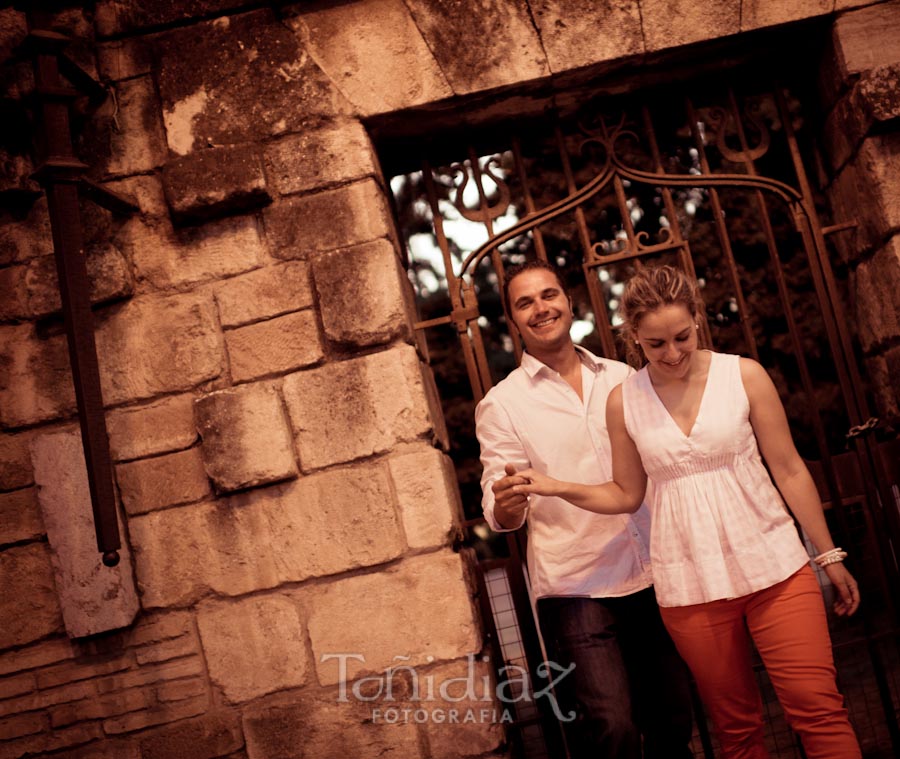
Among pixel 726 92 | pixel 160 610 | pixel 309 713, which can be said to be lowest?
pixel 309 713

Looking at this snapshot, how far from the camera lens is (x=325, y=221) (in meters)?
2.78

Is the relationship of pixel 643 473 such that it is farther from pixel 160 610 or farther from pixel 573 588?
pixel 160 610

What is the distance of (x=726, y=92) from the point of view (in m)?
3.10

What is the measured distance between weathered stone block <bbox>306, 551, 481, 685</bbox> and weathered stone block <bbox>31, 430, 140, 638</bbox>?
2.05 feet

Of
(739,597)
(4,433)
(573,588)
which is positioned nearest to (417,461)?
(573,588)

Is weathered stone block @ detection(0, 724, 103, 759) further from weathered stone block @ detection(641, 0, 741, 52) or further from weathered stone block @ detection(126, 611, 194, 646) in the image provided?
weathered stone block @ detection(641, 0, 741, 52)

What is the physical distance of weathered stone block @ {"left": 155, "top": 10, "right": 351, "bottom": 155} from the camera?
2820mm

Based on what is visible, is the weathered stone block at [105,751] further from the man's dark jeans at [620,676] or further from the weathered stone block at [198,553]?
the man's dark jeans at [620,676]

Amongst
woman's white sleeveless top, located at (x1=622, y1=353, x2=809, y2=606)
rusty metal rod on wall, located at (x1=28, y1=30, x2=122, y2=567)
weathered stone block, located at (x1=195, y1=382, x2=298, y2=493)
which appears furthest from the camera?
weathered stone block, located at (x1=195, y1=382, x2=298, y2=493)

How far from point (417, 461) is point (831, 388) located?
3.48m

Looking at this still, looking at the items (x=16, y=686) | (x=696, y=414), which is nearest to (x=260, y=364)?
(x=16, y=686)

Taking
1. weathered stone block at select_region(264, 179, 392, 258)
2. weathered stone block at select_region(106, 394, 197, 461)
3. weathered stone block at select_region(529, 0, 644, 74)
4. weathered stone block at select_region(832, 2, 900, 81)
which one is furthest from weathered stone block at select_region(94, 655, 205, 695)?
weathered stone block at select_region(832, 2, 900, 81)

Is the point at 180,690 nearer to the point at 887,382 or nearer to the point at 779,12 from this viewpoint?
the point at 887,382

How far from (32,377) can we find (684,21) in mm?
2546
